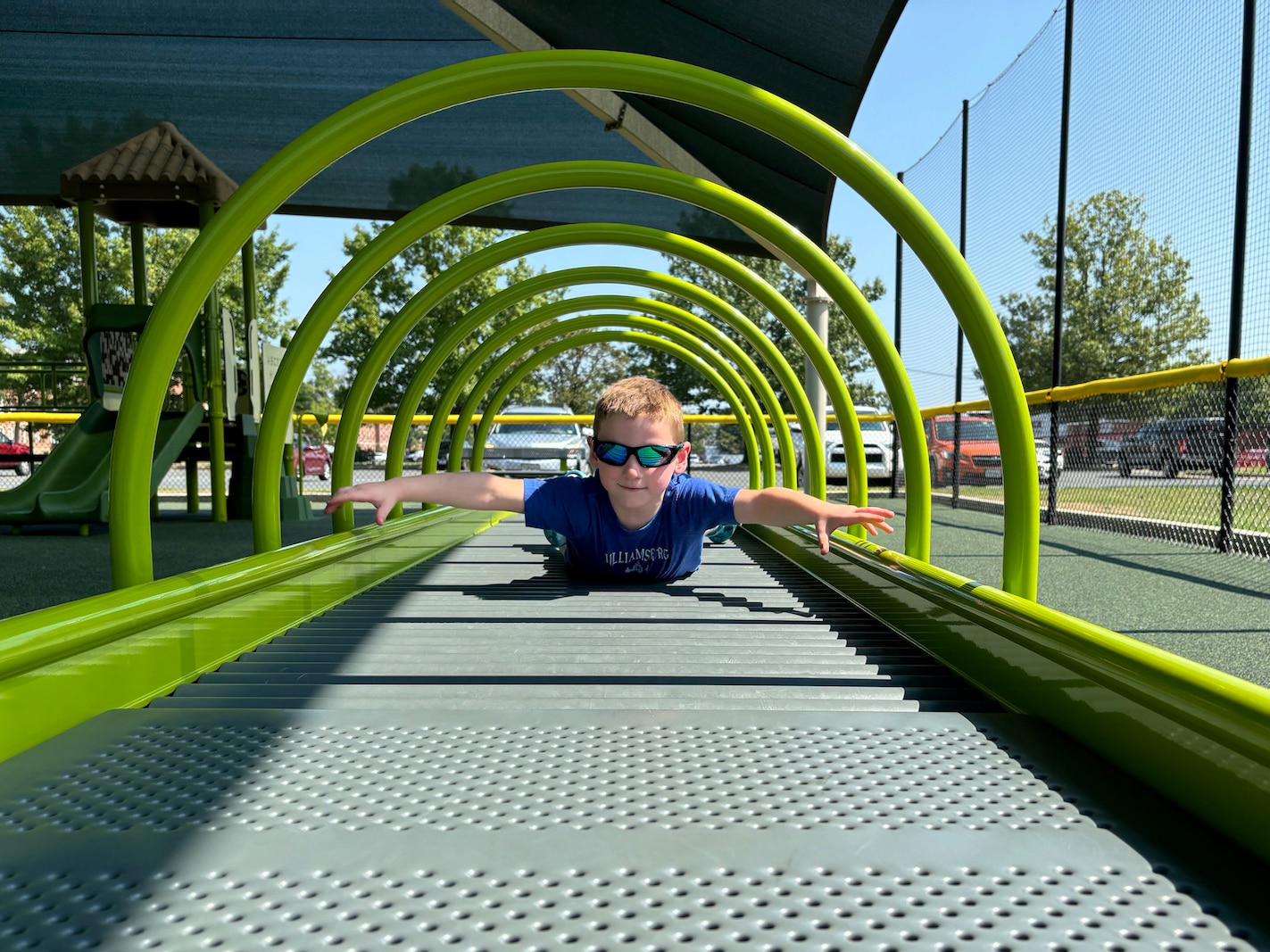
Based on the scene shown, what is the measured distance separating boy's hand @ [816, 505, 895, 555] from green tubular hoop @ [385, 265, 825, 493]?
2.12m

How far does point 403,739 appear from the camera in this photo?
167 cm

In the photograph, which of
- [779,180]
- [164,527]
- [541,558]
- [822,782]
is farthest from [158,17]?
[822,782]

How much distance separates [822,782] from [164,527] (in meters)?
8.70

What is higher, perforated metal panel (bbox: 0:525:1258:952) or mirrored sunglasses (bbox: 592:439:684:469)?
mirrored sunglasses (bbox: 592:439:684:469)

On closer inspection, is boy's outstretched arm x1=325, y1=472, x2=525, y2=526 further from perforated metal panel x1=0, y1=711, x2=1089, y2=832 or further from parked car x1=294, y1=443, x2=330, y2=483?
parked car x1=294, y1=443, x2=330, y2=483

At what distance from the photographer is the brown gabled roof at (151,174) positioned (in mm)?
8594

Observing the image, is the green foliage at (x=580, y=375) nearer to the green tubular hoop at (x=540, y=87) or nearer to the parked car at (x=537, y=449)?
the parked car at (x=537, y=449)

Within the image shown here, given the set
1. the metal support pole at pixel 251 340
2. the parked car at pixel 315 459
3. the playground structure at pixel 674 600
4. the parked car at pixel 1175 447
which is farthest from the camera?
the parked car at pixel 315 459

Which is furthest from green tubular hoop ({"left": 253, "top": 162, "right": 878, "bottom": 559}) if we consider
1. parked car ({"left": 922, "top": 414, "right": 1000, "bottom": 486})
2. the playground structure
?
parked car ({"left": 922, "top": 414, "right": 1000, "bottom": 486})

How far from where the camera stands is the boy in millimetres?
3166

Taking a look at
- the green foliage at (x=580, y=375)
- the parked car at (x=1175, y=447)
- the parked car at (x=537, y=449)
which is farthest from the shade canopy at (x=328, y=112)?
the green foliage at (x=580, y=375)

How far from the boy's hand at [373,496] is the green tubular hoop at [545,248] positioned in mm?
728

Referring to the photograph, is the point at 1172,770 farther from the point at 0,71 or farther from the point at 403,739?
the point at 0,71

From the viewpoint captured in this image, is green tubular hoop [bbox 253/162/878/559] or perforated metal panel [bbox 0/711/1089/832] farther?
green tubular hoop [bbox 253/162/878/559]
